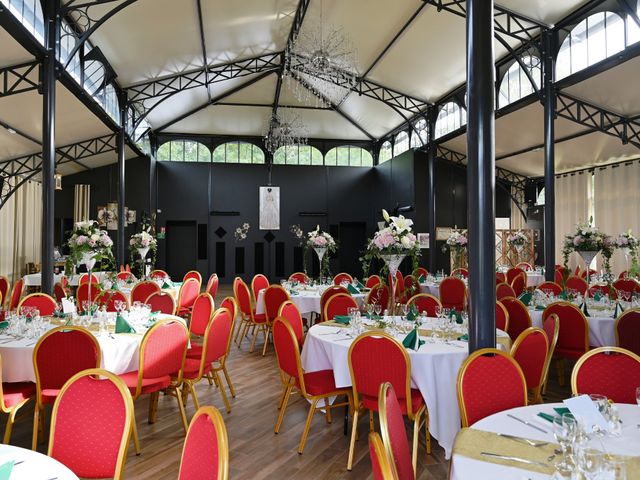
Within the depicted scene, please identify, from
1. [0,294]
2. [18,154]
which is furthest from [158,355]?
[18,154]

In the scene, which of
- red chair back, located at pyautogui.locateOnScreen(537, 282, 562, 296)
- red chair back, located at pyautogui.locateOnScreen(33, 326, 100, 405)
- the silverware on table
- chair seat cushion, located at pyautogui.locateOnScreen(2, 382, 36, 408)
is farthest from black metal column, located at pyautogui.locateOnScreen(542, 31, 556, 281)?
chair seat cushion, located at pyautogui.locateOnScreen(2, 382, 36, 408)

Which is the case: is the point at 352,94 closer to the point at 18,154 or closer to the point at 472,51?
the point at 18,154

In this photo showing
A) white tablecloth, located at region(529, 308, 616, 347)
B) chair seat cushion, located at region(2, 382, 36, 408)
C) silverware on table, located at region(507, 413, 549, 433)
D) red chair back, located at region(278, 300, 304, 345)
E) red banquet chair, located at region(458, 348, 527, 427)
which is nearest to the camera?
silverware on table, located at region(507, 413, 549, 433)

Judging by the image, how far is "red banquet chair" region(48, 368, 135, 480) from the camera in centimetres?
205

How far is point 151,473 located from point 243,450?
0.69m

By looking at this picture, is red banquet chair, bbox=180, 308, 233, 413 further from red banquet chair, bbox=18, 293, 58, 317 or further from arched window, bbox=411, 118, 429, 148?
arched window, bbox=411, 118, 429, 148

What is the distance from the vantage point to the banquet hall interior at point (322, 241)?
252 centimetres

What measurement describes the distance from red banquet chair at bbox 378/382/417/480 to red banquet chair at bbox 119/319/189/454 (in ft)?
7.50

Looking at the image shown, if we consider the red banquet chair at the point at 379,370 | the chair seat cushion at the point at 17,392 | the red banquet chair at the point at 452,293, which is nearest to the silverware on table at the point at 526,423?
the red banquet chair at the point at 379,370

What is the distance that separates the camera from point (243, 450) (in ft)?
11.8

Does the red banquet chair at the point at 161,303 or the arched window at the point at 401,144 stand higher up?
the arched window at the point at 401,144

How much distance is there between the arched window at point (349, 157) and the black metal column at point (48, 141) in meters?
12.6

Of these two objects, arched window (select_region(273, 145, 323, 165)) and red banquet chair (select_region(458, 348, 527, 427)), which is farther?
arched window (select_region(273, 145, 323, 165))

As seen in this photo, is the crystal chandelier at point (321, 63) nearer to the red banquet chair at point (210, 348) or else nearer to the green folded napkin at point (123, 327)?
the red banquet chair at point (210, 348)
